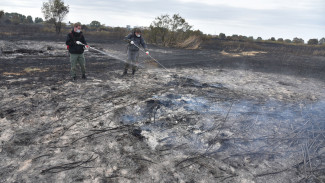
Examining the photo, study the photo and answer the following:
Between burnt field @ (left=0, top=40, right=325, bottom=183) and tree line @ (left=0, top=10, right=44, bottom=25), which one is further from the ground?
tree line @ (left=0, top=10, right=44, bottom=25)

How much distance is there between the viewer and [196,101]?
5.85 m

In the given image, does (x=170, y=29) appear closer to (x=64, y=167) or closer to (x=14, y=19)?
(x=64, y=167)

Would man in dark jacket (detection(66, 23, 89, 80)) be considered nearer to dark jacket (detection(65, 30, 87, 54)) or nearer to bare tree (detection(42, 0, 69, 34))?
Answer: dark jacket (detection(65, 30, 87, 54))

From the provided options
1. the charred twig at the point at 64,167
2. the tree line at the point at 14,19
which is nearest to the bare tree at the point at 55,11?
the tree line at the point at 14,19

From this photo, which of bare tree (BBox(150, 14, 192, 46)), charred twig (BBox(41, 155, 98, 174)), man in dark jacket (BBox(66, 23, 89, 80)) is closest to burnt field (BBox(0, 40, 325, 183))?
charred twig (BBox(41, 155, 98, 174))

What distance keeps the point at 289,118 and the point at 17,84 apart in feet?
25.6

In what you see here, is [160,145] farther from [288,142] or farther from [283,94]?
[283,94]

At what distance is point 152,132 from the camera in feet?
13.3

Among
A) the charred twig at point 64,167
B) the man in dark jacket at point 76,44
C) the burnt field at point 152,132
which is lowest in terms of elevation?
the charred twig at point 64,167

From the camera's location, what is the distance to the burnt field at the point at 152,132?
2971mm

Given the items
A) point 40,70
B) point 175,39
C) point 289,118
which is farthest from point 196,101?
point 175,39

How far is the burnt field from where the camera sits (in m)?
2.97

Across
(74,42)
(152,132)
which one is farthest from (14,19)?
(152,132)

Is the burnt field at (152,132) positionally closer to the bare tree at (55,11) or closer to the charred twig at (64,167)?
the charred twig at (64,167)
